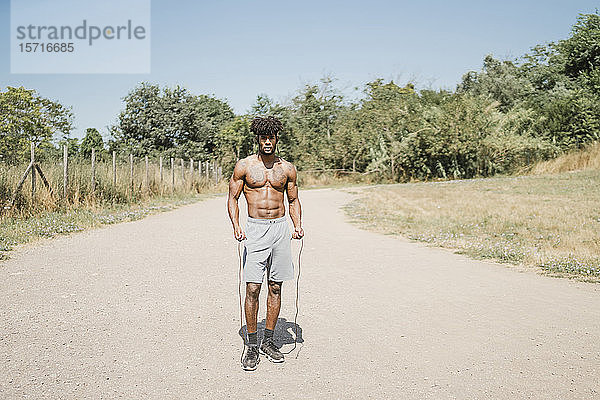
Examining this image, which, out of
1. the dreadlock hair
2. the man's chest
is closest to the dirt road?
the man's chest

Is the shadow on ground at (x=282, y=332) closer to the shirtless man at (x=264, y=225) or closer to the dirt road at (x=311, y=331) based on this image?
the dirt road at (x=311, y=331)

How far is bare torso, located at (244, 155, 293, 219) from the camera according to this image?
15.2ft

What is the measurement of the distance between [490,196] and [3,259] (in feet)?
54.2

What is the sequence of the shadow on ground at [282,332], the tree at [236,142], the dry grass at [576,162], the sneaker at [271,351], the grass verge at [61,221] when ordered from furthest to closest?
the tree at [236,142]
the dry grass at [576,162]
the grass verge at [61,221]
the shadow on ground at [282,332]
the sneaker at [271,351]

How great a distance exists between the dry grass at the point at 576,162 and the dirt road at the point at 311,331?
23154 mm

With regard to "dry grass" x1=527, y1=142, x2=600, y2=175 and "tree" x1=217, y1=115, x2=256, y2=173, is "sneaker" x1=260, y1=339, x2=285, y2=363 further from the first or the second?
"tree" x1=217, y1=115, x2=256, y2=173

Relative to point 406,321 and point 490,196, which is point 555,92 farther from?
point 406,321

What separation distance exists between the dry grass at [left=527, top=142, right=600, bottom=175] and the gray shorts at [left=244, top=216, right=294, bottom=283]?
90.4 feet

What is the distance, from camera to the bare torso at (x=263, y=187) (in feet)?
15.2

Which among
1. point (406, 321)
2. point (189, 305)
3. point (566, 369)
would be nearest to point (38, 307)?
point (189, 305)

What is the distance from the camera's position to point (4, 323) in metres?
5.29

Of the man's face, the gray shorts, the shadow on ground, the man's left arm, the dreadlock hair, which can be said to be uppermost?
the dreadlock hair

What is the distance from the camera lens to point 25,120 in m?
50.2

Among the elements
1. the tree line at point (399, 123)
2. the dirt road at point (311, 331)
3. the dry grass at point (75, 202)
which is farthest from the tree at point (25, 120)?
the dirt road at point (311, 331)
